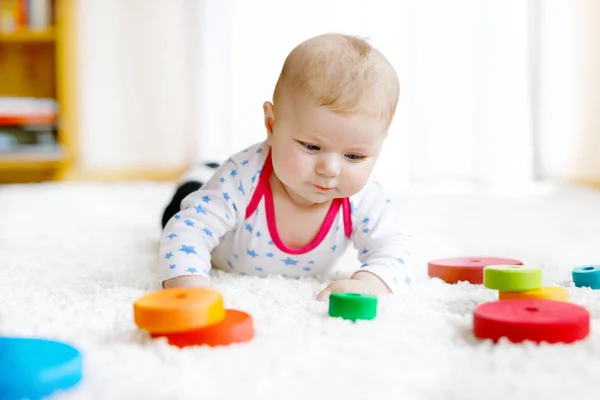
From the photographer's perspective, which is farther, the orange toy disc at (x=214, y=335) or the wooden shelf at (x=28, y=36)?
the wooden shelf at (x=28, y=36)

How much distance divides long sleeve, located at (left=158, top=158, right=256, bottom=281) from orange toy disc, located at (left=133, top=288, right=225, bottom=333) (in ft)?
0.79

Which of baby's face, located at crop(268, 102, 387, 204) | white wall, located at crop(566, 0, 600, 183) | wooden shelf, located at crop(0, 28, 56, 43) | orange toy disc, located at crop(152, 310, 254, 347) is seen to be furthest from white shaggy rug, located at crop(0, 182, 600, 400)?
wooden shelf, located at crop(0, 28, 56, 43)

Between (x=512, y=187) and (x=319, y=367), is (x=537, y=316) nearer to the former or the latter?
(x=319, y=367)

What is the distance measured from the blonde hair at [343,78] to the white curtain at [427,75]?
1.95 m

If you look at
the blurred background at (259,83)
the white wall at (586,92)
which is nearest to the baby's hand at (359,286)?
the blurred background at (259,83)

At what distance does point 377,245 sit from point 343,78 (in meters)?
0.28

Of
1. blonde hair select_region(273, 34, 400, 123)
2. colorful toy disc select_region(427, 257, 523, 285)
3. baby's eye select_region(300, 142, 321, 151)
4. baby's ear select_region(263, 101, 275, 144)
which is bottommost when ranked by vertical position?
colorful toy disc select_region(427, 257, 523, 285)

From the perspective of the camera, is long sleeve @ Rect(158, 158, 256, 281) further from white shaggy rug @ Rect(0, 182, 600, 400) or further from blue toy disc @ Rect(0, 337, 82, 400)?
blue toy disc @ Rect(0, 337, 82, 400)

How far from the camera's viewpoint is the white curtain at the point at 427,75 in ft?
9.50

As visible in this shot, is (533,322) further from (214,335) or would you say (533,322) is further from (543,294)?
(214,335)

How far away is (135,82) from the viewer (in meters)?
3.27

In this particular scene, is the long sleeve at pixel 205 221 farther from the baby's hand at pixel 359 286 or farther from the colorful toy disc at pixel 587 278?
the colorful toy disc at pixel 587 278

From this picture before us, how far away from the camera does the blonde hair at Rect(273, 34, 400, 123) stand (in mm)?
922

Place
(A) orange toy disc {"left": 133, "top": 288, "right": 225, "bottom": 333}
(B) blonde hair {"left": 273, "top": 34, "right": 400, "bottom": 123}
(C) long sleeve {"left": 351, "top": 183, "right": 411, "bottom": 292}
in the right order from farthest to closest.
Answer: (C) long sleeve {"left": 351, "top": 183, "right": 411, "bottom": 292}, (B) blonde hair {"left": 273, "top": 34, "right": 400, "bottom": 123}, (A) orange toy disc {"left": 133, "top": 288, "right": 225, "bottom": 333}
